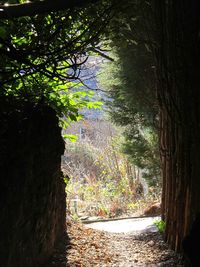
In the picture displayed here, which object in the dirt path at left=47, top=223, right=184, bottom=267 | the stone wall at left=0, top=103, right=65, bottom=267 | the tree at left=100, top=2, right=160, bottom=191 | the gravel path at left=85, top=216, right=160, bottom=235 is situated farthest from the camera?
the tree at left=100, top=2, right=160, bottom=191

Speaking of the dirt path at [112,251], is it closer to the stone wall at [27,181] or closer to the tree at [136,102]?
the stone wall at [27,181]

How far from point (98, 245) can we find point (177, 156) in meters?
1.37

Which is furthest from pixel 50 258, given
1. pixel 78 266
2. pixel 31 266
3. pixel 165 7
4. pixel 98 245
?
pixel 165 7

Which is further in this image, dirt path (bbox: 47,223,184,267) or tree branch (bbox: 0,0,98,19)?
dirt path (bbox: 47,223,184,267)

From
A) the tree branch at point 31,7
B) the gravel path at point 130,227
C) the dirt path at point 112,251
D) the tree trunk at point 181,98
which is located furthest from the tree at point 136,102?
the tree branch at point 31,7

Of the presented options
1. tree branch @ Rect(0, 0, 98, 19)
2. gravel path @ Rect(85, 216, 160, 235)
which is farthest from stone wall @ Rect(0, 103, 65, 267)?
gravel path @ Rect(85, 216, 160, 235)

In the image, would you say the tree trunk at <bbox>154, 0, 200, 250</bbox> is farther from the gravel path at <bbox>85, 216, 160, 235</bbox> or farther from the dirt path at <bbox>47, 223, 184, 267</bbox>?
the gravel path at <bbox>85, 216, 160, 235</bbox>

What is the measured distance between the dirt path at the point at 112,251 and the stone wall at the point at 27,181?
309mm

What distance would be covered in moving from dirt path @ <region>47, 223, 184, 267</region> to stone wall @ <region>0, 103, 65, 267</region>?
309mm

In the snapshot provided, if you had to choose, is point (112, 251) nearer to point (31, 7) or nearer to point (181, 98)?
point (181, 98)

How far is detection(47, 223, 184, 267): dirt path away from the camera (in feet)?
12.3

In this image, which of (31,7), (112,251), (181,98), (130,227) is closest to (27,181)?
(31,7)

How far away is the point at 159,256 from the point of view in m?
4.06

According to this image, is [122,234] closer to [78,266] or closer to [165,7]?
[78,266]
